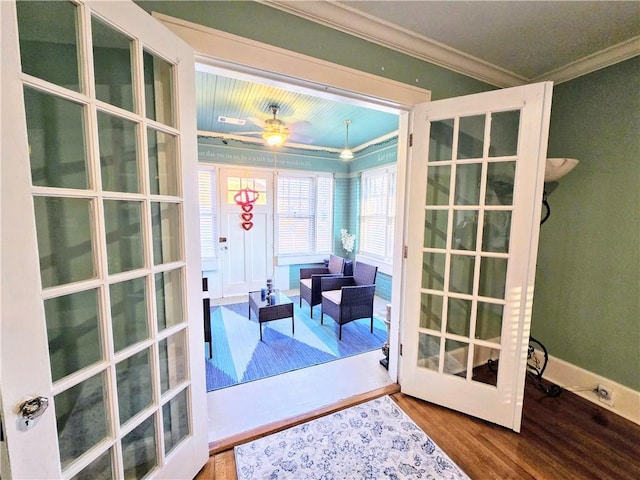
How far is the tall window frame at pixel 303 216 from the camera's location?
486cm

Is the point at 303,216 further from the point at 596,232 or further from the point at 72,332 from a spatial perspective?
the point at 72,332

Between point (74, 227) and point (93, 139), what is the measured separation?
33 centimetres

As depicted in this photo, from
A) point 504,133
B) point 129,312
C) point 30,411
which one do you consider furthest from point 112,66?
point 504,133

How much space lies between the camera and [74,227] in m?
0.95

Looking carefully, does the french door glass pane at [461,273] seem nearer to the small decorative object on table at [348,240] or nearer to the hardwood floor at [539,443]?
the hardwood floor at [539,443]

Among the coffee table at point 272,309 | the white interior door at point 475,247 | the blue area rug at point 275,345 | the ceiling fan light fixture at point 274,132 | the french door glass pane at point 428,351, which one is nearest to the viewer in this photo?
the white interior door at point 475,247

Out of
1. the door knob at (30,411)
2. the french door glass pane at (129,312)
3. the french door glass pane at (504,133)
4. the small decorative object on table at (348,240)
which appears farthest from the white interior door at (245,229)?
the door knob at (30,411)

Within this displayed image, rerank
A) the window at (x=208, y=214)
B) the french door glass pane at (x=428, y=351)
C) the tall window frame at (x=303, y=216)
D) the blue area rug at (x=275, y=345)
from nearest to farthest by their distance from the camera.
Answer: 1. the french door glass pane at (x=428, y=351)
2. the blue area rug at (x=275, y=345)
3. the window at (x=208, y=214)
4. the tall window frame at (x=303, y=216)

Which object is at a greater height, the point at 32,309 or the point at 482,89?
the point at 482,89

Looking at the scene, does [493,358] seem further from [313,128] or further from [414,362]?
Answer: [313,128]

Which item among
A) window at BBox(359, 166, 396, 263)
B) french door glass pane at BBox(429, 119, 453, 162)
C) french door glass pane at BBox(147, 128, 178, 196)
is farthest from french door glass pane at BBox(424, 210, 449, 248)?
window at BBox(359, 166, 396, 263)

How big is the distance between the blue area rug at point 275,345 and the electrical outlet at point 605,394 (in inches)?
68.2

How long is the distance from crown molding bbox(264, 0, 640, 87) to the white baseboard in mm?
2313

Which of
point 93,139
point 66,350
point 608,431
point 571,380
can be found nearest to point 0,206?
point 93,139
